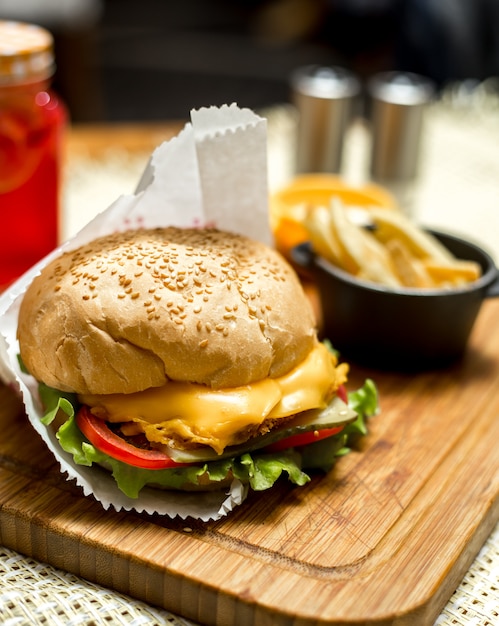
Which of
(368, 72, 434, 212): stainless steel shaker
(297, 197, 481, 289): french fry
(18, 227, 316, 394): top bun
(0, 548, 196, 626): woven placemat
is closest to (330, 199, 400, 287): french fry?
(297, 197, 481, 289): french fry

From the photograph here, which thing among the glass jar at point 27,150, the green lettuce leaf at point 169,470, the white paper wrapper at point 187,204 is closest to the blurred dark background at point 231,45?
the glass jar at point 27,150

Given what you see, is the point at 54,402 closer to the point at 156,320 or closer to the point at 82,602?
the point at 156,320

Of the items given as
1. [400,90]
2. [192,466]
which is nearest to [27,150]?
[192,466]

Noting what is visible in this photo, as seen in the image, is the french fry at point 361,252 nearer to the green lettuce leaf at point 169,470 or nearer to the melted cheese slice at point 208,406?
the melted cheese slice at point 208,406

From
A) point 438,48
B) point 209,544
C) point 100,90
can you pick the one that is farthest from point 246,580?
point 100,90

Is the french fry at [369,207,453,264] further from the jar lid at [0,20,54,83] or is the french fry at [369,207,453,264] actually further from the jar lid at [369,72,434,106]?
the jar lid at [369,72,434,106]
